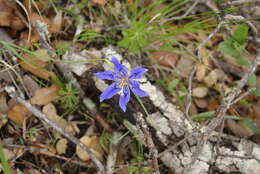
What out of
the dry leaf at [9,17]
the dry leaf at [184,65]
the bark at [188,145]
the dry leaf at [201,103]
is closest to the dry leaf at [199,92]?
the dry leaf at [201,103]

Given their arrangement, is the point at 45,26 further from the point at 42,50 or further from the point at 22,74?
the point at 22,74

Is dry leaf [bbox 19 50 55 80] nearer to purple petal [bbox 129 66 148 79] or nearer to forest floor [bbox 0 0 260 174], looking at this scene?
forest floor [bbox 0 0 260 174]

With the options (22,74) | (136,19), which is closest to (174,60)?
(136,19)

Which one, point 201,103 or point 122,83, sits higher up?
point 122,83

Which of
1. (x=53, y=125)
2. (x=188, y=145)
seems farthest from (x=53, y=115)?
(x=188, y=145)

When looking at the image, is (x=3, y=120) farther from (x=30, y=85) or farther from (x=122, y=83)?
(x=122, y=83)
